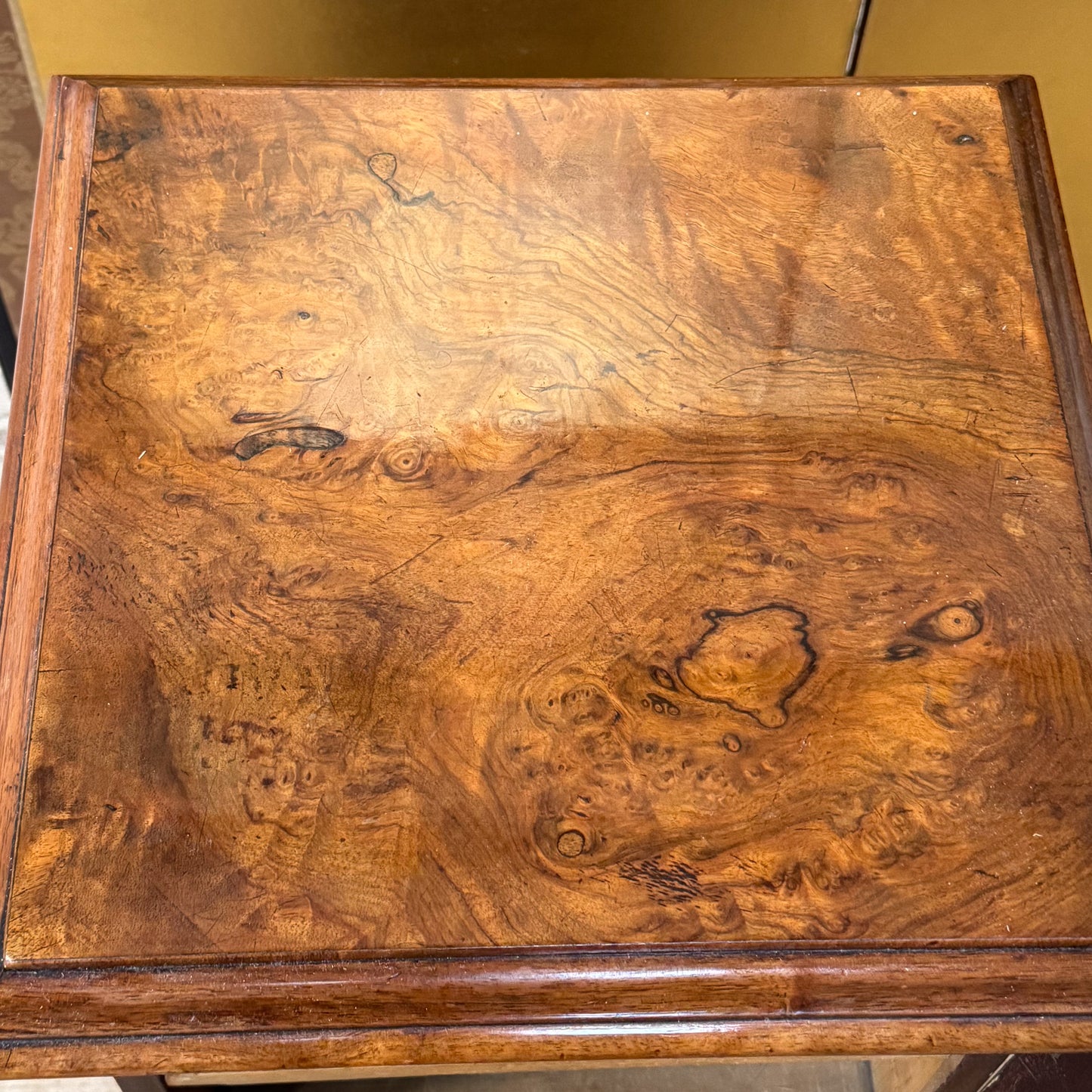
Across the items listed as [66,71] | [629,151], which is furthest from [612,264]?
[66,71]

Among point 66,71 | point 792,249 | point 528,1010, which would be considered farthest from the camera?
point 66,71

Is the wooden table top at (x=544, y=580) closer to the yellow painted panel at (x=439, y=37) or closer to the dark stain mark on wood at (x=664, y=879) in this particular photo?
the dark stain mark on wood at (x=664, y=879)

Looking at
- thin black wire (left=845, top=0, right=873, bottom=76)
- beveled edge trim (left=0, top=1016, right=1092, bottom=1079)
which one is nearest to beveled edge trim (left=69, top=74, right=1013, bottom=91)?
thin black wire (left=845, top=0, right=873, bottom=76)

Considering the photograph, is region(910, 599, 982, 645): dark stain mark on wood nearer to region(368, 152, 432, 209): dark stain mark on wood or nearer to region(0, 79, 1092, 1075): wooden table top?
region(0, 79, 1092, 1075): wooden table top

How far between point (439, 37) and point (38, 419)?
2.64 feet

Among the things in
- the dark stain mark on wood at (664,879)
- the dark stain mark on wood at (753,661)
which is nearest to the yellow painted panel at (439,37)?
the dark stain mark on wood at (753,661)

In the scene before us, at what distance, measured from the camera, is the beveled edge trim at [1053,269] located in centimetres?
71

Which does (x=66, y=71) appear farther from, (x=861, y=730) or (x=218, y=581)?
(x=861, y=730)

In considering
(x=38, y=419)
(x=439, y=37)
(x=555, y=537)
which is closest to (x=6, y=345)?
(x=439, y=37)

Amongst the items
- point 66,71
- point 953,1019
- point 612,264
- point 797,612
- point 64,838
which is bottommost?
point 953,1019

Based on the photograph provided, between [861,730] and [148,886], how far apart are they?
0.41 meters

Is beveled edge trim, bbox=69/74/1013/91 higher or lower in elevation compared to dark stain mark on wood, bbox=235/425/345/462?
higher

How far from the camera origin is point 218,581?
2.18 feet

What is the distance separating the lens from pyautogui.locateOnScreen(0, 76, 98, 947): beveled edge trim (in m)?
0.62
